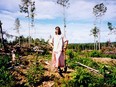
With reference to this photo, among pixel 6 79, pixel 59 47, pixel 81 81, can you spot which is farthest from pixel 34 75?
pixel 81 81

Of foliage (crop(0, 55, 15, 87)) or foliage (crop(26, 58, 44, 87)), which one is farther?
foliage (crop(26, 58, 44, 87))

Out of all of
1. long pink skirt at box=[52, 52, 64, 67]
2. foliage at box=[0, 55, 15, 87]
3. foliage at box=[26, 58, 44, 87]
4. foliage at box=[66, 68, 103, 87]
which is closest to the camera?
foliage at box=[66, 68, 103, 87]

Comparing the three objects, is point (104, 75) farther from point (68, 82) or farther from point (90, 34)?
point (90, 34)

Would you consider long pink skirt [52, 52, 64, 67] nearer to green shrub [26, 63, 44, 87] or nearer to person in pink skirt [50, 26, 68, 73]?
person in pink skirt [50, 26, 68, 73]

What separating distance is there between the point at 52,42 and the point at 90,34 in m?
51.9

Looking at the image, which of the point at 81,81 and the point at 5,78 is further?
the point at 5,78

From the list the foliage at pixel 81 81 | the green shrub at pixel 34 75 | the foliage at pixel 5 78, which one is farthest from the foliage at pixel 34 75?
the foliage at pixel 81 81

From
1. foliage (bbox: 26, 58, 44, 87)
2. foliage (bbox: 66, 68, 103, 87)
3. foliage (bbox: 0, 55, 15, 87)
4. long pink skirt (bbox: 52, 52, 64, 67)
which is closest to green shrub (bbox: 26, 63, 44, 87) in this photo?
foliage (bbox: 26, 58, 44, 87)

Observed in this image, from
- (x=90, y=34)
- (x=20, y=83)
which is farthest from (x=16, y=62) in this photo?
(x=90, y=34)

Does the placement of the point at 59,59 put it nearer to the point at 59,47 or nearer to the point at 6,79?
the point at 59,47

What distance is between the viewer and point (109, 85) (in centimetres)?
1000

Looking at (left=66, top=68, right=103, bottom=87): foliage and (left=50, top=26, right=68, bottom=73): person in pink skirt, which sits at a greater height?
(left=50, top=26, right=68, bottom=73): person in pink skirt

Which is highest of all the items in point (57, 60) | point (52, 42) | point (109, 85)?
point (52, 42)

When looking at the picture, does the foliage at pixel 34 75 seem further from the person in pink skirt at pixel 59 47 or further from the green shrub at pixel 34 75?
the person in pink skirt at pixel 59 47
